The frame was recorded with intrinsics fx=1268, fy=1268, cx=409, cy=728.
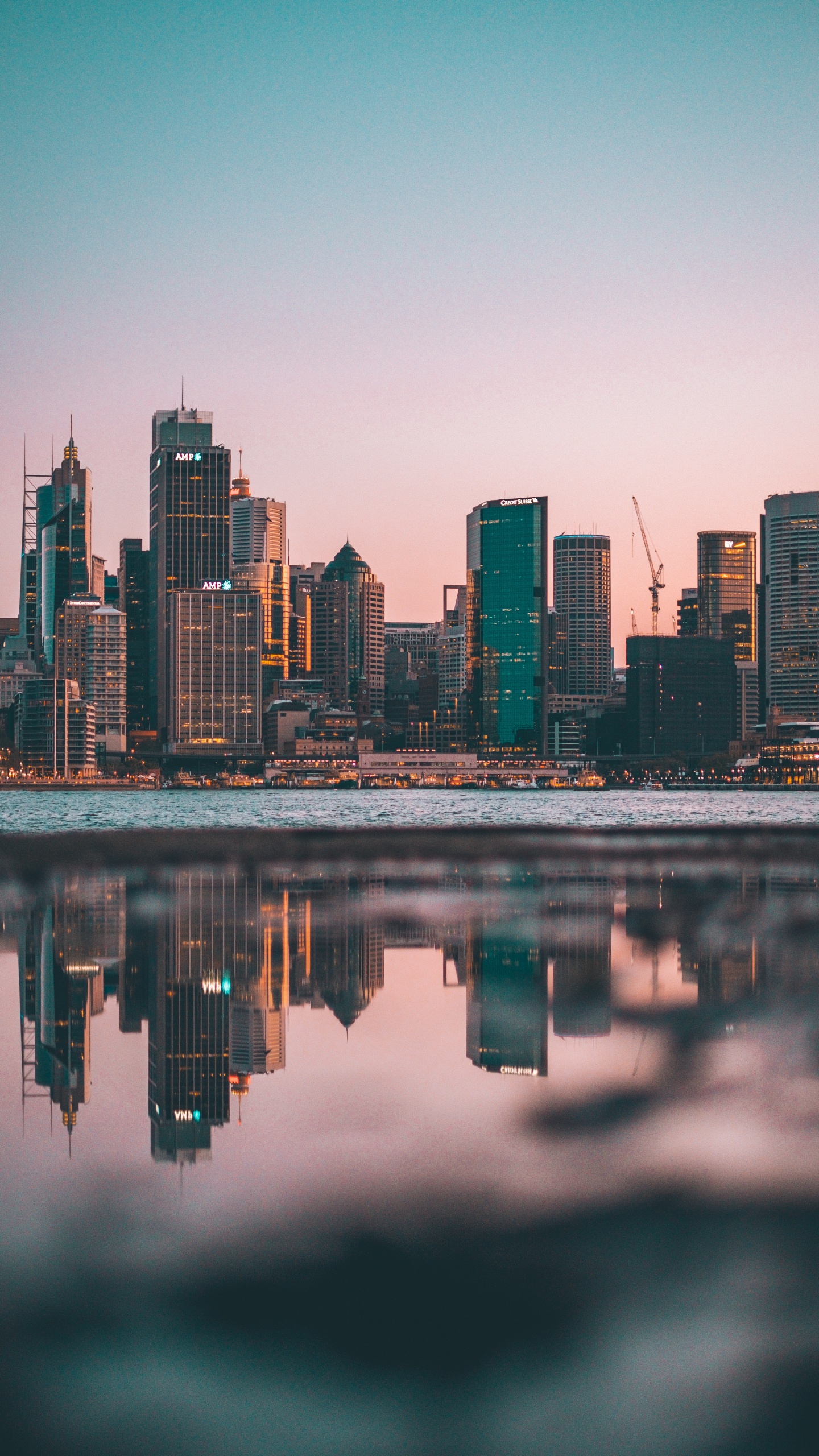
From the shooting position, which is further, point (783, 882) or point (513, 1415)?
point (783, 882)

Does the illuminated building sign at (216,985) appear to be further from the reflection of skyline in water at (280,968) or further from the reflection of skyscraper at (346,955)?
the reflection of skyscraper at (346,955)

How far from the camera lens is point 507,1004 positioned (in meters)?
23.0

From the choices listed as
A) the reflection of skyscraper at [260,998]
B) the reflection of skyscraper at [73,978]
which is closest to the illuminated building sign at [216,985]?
the reflection of skyscraper at [260,998]

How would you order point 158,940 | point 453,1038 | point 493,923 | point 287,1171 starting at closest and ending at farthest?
point 287,1171, point 453,1038, point 158,940, point 493,923

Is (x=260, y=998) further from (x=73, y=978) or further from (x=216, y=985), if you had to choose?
(x=73, y=978)

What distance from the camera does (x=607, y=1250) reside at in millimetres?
10664

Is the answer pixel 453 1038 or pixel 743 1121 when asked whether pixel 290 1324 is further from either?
pixel 453 1038

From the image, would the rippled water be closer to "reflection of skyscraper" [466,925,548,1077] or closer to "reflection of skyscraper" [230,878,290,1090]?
"reflection of skyscraper" [230,878,290,1090]

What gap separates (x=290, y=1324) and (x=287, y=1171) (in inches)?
145

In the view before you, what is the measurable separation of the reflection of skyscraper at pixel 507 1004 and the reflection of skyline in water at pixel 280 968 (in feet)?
0.20

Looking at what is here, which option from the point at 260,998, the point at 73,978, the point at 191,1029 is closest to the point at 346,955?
the point at 260,998

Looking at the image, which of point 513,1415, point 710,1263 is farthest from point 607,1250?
point 513,1415

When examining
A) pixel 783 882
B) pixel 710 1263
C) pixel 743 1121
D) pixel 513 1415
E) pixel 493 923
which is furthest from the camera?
pixel 783 882

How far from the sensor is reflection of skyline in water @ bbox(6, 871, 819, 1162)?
17.8 m
